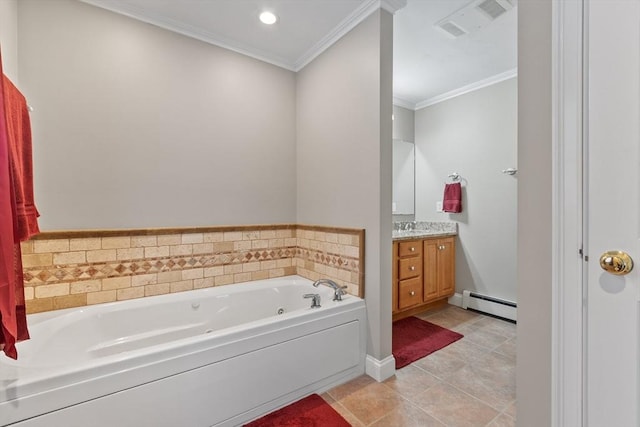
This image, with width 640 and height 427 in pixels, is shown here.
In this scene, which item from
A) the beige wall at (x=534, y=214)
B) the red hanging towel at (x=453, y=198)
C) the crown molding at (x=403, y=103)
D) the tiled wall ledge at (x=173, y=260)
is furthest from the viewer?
the crown molding at (x=403, y=103)

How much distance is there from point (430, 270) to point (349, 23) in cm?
254

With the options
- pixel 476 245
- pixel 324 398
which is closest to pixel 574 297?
pixel 324 398

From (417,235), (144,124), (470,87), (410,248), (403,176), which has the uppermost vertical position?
(470,87)

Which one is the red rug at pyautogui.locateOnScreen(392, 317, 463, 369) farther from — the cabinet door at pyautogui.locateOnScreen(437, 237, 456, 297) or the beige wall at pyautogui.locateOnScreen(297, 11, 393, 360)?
the cabinet door at pyautogui.locateOnScreen(437, 237, 456, 297)

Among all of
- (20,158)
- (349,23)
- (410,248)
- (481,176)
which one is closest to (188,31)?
(349,23)

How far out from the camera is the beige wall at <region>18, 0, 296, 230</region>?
1.84 meters

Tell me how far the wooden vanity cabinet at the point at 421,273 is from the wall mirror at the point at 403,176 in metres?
0.75

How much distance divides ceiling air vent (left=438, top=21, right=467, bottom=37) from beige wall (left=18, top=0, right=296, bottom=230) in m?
1.46

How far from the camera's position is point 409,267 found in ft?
9.71

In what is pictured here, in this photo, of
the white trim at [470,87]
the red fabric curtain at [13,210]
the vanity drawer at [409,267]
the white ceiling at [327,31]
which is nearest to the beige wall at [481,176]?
the white trim at [470,87]

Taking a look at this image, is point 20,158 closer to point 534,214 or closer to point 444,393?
point 534,214

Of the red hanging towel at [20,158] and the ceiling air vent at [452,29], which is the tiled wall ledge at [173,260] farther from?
the ceiling air vent at [452,29]

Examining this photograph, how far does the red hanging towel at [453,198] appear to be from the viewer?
135 inches

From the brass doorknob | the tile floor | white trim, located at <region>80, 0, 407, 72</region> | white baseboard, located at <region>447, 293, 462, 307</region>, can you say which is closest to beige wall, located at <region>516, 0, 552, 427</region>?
the brass doorknob
